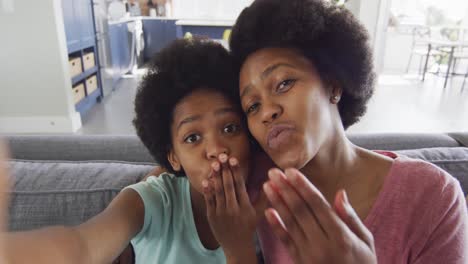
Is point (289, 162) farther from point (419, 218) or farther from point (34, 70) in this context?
point (34, 70)

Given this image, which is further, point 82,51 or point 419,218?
point 82,51

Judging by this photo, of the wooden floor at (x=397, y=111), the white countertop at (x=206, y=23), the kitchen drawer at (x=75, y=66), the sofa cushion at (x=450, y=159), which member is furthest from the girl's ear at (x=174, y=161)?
the white countertop at (x=206, y=23)

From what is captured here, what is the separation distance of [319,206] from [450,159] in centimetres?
97

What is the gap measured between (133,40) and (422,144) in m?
5.84

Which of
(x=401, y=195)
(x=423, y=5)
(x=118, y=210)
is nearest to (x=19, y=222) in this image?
(x=118, y=210)

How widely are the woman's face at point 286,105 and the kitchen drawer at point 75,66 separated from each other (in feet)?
10.5

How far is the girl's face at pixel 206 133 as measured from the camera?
29.7 inches

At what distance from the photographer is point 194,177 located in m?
0.78

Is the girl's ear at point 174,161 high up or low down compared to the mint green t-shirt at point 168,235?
up

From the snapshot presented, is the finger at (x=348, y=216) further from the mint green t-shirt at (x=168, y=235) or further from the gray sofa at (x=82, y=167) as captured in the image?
the gray sofa at (x=82, y=167)

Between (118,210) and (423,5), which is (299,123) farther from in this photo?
(423,5)

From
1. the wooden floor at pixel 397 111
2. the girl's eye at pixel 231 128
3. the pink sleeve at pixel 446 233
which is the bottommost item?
the wooden floor at pixel 397 111

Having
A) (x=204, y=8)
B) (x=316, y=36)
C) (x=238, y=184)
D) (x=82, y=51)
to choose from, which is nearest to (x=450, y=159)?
(x=316, y=36)

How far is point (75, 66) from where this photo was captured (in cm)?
361
